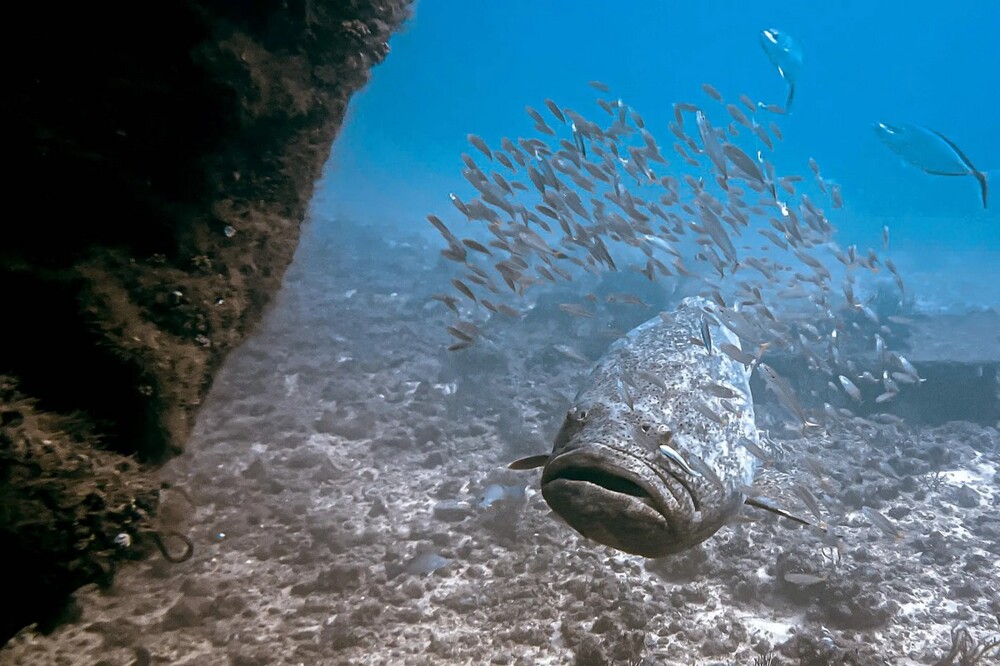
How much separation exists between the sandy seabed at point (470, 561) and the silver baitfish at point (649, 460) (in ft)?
5.48

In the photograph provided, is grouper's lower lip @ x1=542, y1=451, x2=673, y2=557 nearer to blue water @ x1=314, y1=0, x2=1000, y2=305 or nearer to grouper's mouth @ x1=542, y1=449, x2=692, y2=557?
grouper's mouth @ x1=542, y1=449, x2=692, y2=557

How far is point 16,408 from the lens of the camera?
2.86 m

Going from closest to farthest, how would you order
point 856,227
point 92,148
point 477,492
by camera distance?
1. point 92,148
2. point 477,492
3. point 856,227

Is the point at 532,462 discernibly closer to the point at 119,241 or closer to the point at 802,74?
the point at 119,241

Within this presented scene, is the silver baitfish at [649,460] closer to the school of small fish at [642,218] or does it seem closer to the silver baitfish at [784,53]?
the school of small fish at [642,218]

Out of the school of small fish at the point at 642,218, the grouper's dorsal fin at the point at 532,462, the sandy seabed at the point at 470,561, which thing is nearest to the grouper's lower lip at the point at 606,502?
the grouper's dorsal fin at the point at 532,462

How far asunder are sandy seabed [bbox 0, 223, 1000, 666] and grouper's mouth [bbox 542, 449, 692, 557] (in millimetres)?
1777

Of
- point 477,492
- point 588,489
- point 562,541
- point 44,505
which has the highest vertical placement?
point 588,489

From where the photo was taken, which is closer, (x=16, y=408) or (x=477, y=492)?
(x=16, y=408)

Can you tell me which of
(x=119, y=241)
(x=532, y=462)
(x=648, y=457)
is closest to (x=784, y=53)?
(x=648, y=457)

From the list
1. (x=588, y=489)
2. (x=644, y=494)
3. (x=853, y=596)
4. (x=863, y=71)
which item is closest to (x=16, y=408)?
(x=588, y=489)

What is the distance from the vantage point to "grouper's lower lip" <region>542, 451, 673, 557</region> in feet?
9.32

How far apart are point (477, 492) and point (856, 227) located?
3364 inches

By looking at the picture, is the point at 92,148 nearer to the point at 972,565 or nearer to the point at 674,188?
the point at 674,188
